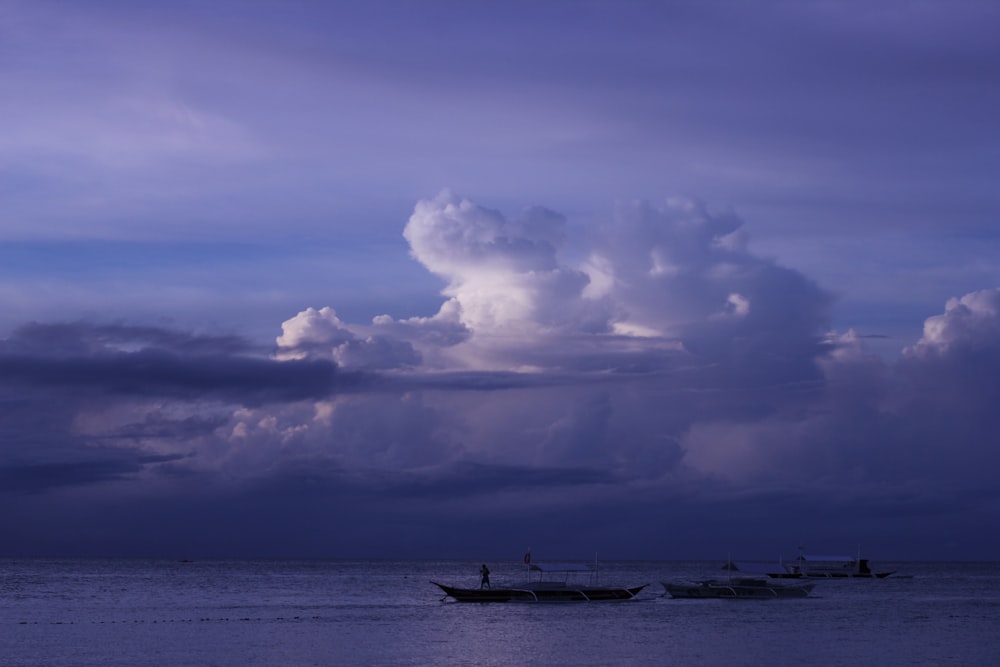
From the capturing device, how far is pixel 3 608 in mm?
100500

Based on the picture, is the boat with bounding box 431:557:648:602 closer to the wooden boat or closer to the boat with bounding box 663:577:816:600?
the wooden boat

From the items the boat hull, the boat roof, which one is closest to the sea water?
the boat hull

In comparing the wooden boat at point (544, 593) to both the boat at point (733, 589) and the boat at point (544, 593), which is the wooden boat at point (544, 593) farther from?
the boat at point (733, 589)

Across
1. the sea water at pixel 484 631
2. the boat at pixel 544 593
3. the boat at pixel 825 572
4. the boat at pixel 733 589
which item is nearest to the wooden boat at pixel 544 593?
the boat at pixel 544 593

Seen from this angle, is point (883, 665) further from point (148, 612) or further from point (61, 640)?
point (148, 612)

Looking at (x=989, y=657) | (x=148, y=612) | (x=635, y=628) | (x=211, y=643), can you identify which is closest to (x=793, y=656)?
(x=989, y=657)

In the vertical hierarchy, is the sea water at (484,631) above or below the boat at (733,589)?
below

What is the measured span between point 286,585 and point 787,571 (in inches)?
2682

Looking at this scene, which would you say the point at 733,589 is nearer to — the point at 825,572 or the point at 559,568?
the point at 559,568

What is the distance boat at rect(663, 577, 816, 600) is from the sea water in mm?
2886

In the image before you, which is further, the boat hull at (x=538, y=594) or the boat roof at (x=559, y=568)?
the boat roof at (x=559, y=568)

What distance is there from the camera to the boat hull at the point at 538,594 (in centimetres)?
10288

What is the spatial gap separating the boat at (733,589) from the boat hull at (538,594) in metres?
11.4

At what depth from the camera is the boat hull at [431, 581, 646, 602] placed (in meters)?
103
